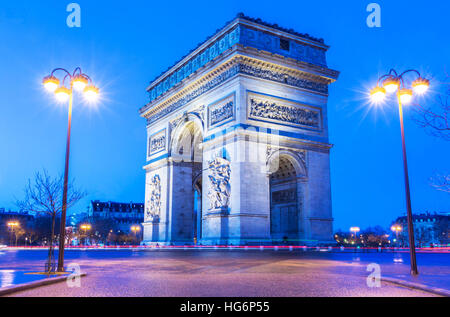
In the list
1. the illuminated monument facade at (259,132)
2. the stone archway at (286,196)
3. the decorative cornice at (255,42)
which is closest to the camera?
the illuminated monument facade at (259,132)

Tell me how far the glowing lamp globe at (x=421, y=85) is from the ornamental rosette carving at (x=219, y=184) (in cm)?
1684

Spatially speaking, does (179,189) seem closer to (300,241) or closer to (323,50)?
(300,241)

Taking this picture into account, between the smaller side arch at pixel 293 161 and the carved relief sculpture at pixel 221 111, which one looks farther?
the smaller side arch at pixel 293 161

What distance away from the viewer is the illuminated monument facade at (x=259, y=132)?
27453 millimetres

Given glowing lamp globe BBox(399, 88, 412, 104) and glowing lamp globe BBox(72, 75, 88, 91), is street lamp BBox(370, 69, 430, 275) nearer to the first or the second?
glowing lamp globe BBox(399, 88, 412, 104)

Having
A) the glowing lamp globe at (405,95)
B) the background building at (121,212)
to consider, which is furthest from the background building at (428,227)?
the glowing lamp globe at (405,95)

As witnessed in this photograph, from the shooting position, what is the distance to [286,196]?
103 ft

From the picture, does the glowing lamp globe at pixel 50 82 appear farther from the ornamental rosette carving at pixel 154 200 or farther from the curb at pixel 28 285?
the ornamental rosette carving at pixel 154 200

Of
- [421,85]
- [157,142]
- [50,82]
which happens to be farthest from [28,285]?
[157,142]

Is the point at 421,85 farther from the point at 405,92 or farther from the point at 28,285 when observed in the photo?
the point at 28,285

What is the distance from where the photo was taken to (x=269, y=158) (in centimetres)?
2845

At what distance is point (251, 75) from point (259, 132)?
3756 millimetres

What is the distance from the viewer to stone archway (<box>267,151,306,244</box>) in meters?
29.6

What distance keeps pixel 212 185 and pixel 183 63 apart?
1148 cm
